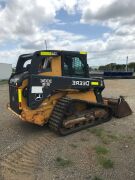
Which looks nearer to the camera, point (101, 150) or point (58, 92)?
point (101, 150)

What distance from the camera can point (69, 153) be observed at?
6.59 metres

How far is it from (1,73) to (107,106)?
133 feet

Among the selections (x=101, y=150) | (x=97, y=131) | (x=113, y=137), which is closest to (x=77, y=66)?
(x=97, y=131)

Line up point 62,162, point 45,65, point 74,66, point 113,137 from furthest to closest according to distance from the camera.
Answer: point 74,66
point 45,65
point 113,137
point 62,162

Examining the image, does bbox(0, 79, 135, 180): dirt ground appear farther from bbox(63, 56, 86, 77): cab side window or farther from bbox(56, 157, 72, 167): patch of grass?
bbox(63, 56, 86, 77): cab side window

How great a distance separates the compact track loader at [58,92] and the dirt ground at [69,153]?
39 centimetres

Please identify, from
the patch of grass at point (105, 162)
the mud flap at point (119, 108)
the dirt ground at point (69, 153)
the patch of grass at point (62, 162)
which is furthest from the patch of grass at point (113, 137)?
the mud flap at point (119, 108)

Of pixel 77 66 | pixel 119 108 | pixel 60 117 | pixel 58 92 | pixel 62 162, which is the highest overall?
pixel 77 66

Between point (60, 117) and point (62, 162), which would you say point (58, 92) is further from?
point (62, 162)

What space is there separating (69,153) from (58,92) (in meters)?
2.24

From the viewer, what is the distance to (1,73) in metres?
48.2

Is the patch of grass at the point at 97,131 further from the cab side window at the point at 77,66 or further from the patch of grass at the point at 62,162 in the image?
the patch of grass at the point at 62,162

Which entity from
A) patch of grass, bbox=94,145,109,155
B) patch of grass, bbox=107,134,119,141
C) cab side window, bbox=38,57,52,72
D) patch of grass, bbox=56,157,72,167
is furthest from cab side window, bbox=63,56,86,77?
patch of grass, bbox=56,157,72,167

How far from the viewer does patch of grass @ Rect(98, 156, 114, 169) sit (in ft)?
18.9
